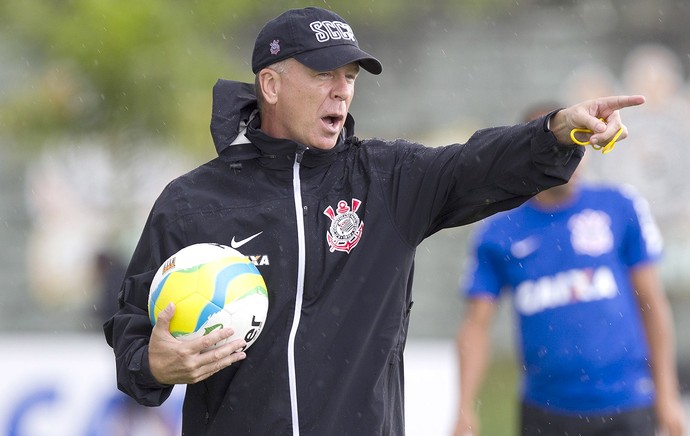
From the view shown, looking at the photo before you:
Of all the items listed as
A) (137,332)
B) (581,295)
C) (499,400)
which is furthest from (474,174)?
(499,400)

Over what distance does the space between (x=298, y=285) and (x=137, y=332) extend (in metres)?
0.61

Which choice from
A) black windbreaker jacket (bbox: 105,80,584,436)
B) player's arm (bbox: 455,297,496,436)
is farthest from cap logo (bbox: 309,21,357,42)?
player's arm (bbox: 455,297,496,436)

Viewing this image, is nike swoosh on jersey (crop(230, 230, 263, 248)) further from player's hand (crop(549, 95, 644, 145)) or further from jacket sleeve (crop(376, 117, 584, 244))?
player's hand (crop(549, 95, 644, 145))

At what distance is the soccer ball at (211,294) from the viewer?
4.22 meters

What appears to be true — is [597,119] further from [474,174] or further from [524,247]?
[524,247]

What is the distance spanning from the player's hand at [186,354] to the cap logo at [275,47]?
110 centimetres

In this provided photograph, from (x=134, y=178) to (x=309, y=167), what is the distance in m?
9.89

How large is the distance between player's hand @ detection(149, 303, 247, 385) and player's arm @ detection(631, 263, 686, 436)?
3.15 meters

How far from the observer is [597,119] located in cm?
390

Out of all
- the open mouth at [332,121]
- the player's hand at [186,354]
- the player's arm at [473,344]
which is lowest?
the player's arm at [473,344]

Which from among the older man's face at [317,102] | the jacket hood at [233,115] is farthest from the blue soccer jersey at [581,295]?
the older man's face at [317,102]

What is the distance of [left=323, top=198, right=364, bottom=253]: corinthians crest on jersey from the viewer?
439 cm

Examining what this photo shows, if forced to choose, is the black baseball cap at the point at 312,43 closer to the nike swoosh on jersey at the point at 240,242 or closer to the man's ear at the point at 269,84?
the man's ear at the point at 269,84

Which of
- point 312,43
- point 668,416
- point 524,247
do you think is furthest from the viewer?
point 524,247
